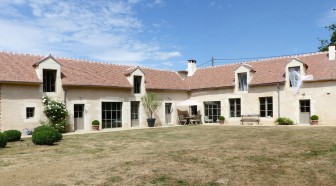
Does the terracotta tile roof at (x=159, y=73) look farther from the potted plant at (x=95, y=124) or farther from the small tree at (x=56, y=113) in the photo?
the potted plant at (x=95, y=124)

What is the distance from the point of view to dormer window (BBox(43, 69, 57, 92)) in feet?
75.4

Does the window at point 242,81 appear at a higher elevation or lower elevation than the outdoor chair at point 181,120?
higher

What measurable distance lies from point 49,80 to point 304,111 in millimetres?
19399

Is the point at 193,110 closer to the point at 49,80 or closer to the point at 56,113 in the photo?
the point at 56,113

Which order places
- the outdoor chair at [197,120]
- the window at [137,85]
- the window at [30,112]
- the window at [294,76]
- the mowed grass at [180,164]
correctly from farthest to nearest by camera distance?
1. the outdoor chair at [197,120]
2. the window at [137,85]
3. the window at [294,76]
4. the window at [30,112]
5. the mowed grass at [180,164]

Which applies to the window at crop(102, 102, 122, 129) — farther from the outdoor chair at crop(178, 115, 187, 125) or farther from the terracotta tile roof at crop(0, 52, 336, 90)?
the outdoor chair at crop(178, 115, 187, 125)

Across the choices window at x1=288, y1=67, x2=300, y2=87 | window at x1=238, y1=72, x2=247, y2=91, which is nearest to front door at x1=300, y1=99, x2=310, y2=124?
window at x1=288, y1=67, x2=300, y2=87

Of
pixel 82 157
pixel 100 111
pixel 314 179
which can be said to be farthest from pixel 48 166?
pixel 100 111

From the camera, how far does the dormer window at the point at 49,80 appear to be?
23.0m

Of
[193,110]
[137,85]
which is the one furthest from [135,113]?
[193,110]

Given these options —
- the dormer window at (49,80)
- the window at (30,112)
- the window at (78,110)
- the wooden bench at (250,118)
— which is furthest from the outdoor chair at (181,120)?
the window at (30,112)

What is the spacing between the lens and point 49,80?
2323 cm

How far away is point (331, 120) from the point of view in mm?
24156

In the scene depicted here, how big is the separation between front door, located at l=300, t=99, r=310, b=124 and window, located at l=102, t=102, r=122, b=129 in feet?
47.8
